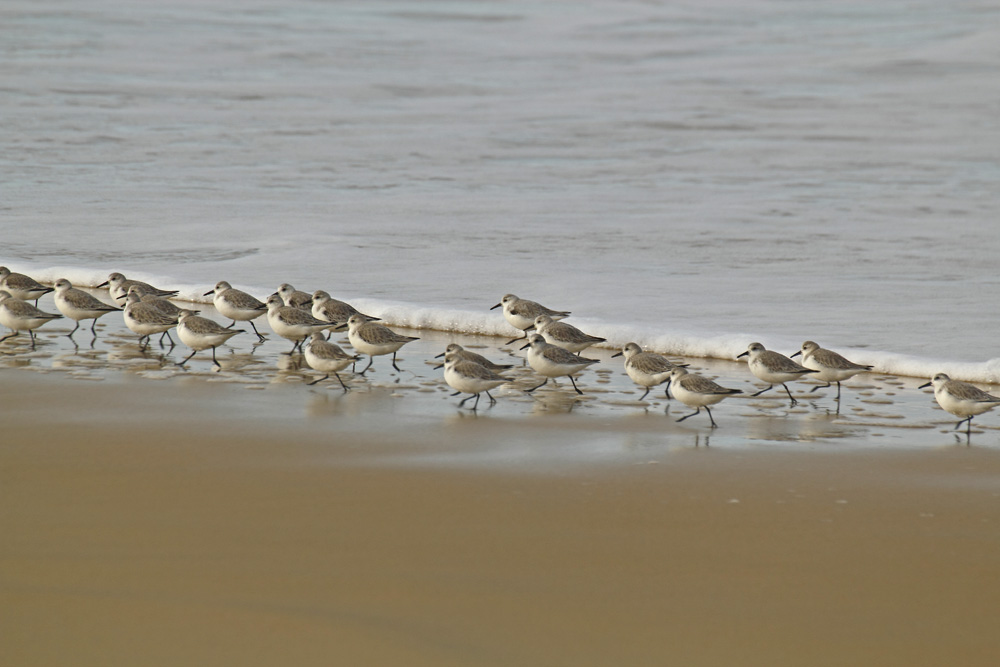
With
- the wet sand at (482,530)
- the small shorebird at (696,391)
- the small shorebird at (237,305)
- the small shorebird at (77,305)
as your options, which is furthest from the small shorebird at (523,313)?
the small shorebird at (77,305)

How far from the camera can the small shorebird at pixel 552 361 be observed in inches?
298

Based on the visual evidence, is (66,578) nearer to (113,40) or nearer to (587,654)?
(587,654)

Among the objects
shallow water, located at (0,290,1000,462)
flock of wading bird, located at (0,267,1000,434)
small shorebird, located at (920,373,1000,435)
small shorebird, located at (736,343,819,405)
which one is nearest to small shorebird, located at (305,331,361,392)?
flock of wading bird, located at (0,267,1000,434)

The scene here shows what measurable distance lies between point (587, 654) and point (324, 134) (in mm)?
17904

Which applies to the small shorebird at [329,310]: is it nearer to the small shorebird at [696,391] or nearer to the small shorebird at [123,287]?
the small shorebird at [123,287]

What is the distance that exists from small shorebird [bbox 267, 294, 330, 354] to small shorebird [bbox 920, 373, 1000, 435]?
394cm

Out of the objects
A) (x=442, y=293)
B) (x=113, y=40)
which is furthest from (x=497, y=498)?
(x=113, y=40)

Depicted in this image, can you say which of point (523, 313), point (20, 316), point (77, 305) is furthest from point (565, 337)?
point (20, 316)

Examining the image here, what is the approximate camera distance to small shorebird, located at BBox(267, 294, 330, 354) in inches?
335

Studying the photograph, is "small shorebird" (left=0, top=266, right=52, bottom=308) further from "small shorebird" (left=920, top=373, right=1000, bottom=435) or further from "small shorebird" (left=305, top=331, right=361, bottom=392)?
"small shorebird" (left=920, top=373, right=1000, bottom=435)

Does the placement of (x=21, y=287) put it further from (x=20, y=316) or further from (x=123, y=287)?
(x=20, y=316)

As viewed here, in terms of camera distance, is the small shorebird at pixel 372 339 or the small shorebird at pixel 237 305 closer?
the small shorebird at pixel 372 339

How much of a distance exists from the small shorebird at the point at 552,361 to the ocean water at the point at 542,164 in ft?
5.21

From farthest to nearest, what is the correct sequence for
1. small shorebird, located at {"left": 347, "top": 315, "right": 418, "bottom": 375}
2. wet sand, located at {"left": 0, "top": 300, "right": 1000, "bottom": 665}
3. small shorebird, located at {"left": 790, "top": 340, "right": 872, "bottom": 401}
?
small shorebird, located at {"left": 347, "top": 315, "right": 418, "bottom": 375}
small shorebird, located at {"left": 790, "top": 340, "right": 872, "bottom": 401}
wet sand, located at {"left": 0, "top": 300, "right": 1000, "bottom": 665}
